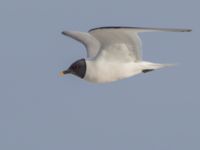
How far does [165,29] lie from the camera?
19.7 meters

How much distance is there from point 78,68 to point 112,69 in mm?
741

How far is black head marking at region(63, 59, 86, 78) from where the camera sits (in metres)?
22.3

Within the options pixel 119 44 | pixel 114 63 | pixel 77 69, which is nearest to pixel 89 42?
pixel 77 69

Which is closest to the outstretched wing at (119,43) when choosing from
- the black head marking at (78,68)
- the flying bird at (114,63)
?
the flying bird at (114,63)

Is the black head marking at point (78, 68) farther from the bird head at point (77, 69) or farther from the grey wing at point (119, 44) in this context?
the grey wing at point (119, 44)

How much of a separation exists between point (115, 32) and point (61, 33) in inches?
107

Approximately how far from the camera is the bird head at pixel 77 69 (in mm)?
22344

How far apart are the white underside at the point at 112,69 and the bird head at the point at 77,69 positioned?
0.11m

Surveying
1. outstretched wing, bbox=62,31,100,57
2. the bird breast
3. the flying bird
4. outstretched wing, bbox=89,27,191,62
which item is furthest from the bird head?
outstretched wing, bbox=62,31,100,57

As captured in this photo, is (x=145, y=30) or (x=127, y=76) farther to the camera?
(x=127, y=76)

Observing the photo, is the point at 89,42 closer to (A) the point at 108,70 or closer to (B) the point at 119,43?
(A) the point at 108,70

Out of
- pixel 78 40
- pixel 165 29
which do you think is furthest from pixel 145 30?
pixel 78 40

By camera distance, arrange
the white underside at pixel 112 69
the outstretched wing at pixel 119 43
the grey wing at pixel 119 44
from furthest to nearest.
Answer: the white underside at pixel 112 69 < the grey wing at pixel 119 44 < the outstretched wing at pixel 119 43

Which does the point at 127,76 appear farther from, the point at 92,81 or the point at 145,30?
the point at 145,30
